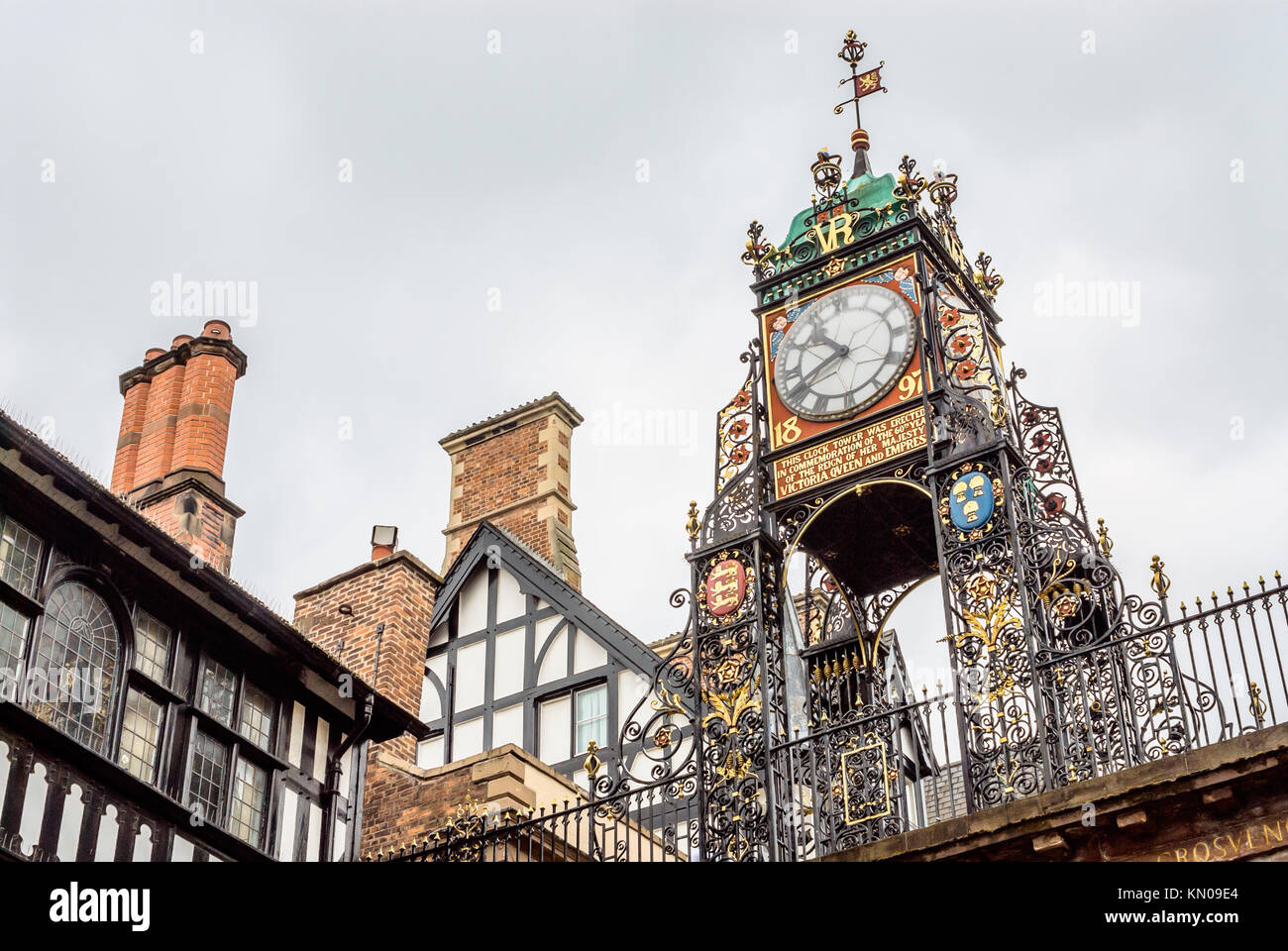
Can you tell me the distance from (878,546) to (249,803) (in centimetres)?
516

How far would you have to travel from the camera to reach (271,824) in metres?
14.7

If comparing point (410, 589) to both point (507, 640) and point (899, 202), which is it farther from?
point (899, 202)

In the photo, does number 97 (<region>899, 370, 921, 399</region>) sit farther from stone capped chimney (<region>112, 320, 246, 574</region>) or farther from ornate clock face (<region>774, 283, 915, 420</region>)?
stone capped chimney (<region>112, 320, 246, 574</region>)

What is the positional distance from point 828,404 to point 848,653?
1920 mm

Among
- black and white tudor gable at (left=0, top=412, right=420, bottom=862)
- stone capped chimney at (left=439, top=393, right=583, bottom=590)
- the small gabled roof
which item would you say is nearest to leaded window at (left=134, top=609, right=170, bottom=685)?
black and white tudor gable at (left=0, top=412, right=420, bottom=862)

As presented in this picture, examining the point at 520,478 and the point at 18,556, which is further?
the point at 520,478

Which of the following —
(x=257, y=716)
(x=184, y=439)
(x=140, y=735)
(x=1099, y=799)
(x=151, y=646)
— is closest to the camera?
(x=1099, y=799)

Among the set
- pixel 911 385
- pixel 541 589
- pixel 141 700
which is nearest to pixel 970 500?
pixel 911 385

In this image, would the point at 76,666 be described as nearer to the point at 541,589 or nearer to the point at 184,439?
the point at 184,439

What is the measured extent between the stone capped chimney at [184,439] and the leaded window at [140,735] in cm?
380

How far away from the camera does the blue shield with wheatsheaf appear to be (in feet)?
43.4

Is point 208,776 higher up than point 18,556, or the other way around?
point 18,556

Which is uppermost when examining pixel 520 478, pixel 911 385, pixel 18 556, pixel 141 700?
pixel 520 478

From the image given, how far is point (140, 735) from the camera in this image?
13703mm
